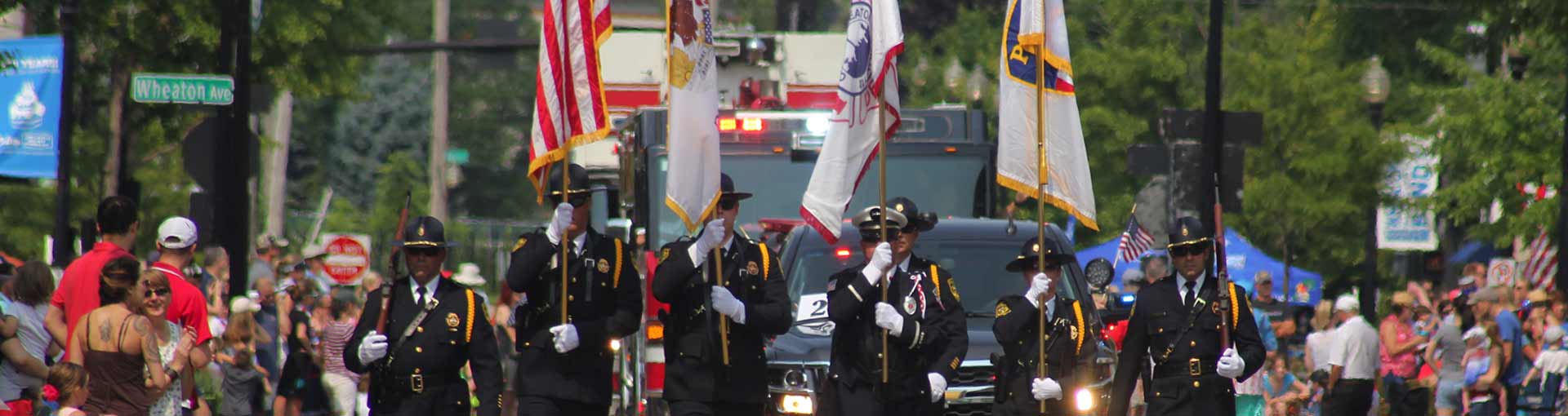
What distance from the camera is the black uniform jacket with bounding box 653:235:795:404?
1101cm

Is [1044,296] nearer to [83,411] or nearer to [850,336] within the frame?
[850,336]

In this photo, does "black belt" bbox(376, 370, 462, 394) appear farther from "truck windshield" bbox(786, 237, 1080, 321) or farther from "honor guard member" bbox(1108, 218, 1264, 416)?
"truck windshield" bbox(786, 237, 1080, 321)

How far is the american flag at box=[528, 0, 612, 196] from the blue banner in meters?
11.0

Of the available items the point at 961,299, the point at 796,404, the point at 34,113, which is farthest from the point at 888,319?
the point at 34,113

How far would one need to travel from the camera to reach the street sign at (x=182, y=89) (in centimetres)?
1861

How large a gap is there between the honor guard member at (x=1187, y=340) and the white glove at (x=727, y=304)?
185 cm

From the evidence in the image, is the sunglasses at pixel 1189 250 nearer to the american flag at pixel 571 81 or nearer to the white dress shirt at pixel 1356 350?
the american flag at pixel 571 81

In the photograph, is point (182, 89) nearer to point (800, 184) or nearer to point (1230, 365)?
point (800, 184)

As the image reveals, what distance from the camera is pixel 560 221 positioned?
10.8 metres

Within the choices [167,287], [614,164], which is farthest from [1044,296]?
[614,164]

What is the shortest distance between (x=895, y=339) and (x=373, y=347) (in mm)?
2449

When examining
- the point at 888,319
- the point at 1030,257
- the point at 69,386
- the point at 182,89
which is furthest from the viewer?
the point at 182,89

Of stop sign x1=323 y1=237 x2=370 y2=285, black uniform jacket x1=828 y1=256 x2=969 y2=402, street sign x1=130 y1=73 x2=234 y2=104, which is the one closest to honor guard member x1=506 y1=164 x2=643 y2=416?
black uniform jacket x1=828 y1=256 x2=969 y2=402

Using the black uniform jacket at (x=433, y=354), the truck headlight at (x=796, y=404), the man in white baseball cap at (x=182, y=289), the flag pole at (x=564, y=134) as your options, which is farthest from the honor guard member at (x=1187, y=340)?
the man in white baseball cap at (x=182, y=289)
